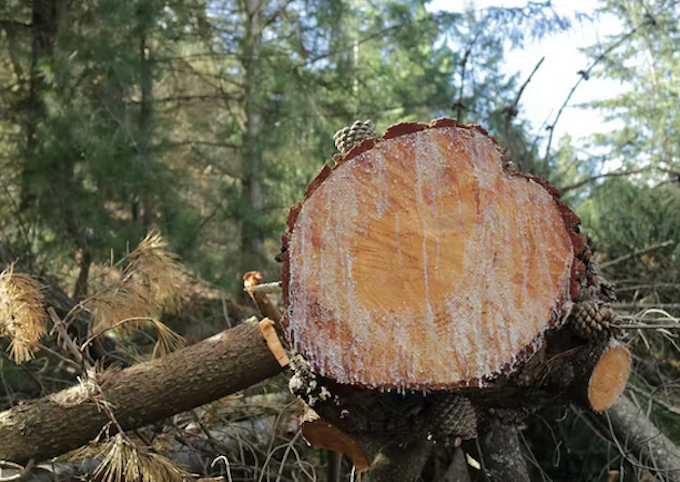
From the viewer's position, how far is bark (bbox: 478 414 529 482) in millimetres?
→ 1632

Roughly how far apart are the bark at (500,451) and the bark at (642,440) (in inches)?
19.6

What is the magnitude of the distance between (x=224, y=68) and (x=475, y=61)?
7.63ft

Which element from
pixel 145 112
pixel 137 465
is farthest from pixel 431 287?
pixel 145 112

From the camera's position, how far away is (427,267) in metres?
1.28

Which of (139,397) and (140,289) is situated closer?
(139,397)

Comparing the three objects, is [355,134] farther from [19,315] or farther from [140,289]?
[19,315]

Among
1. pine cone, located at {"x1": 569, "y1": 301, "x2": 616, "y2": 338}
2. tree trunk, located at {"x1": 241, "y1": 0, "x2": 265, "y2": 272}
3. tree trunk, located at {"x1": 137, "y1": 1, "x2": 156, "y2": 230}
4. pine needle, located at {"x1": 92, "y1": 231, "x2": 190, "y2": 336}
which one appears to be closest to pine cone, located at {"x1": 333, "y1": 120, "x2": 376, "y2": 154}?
pine cone, located at {"x1": 569, "y1": 301, "x2": 616, "y2": 338}

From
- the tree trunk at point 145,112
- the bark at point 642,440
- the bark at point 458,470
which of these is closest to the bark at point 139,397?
the bark at point 458,470

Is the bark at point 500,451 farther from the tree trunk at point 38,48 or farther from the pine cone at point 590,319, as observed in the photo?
the tree trunk at point 38,48

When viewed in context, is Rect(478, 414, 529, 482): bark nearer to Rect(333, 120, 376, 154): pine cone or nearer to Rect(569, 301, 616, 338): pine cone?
Rect(569, 301, 616, 338): pine cone

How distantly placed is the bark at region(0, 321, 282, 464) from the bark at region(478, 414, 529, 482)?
28.0 inches

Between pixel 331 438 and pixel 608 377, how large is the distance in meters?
0.78

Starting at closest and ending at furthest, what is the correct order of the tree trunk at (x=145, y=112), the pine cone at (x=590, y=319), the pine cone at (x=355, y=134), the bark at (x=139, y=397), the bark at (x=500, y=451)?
the pine cone at (x=590, y=319)
the pine cone at (x=355, y=134)
the bark at (x=500, y=451)
the bark at (x=139, y=397)
the tree trunk at (x=145, y=112)

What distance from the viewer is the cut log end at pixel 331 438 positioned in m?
1.58
